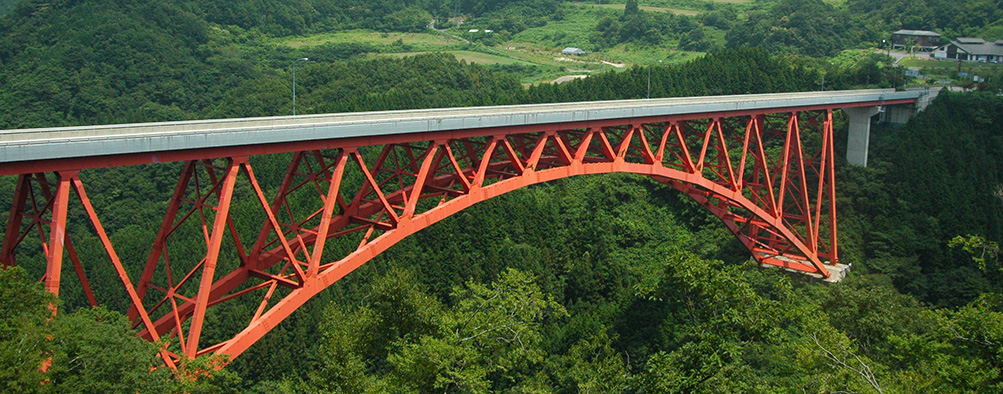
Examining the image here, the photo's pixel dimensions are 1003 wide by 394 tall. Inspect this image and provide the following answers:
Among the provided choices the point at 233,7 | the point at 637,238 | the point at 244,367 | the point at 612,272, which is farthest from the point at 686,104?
the point at 233,7

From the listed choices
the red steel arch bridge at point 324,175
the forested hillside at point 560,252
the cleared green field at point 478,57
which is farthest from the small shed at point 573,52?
the red steel arch bridge at point 324,175

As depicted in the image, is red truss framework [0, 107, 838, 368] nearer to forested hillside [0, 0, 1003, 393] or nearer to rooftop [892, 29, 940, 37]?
forested hillside [0, 0, 1003, 393]

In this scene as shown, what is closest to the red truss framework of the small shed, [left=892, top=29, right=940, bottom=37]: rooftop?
[left=892, top=29, right=940, bottom=37]: rooftop

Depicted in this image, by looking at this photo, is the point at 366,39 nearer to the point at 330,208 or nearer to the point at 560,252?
the point at 560,252

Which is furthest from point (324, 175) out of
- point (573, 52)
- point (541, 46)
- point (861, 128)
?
point (541, 46)

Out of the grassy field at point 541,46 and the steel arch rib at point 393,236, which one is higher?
the steel arch rib at point 393,236

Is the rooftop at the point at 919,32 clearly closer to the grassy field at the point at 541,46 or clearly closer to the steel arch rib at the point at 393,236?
the grassy field at the point at 541,46
